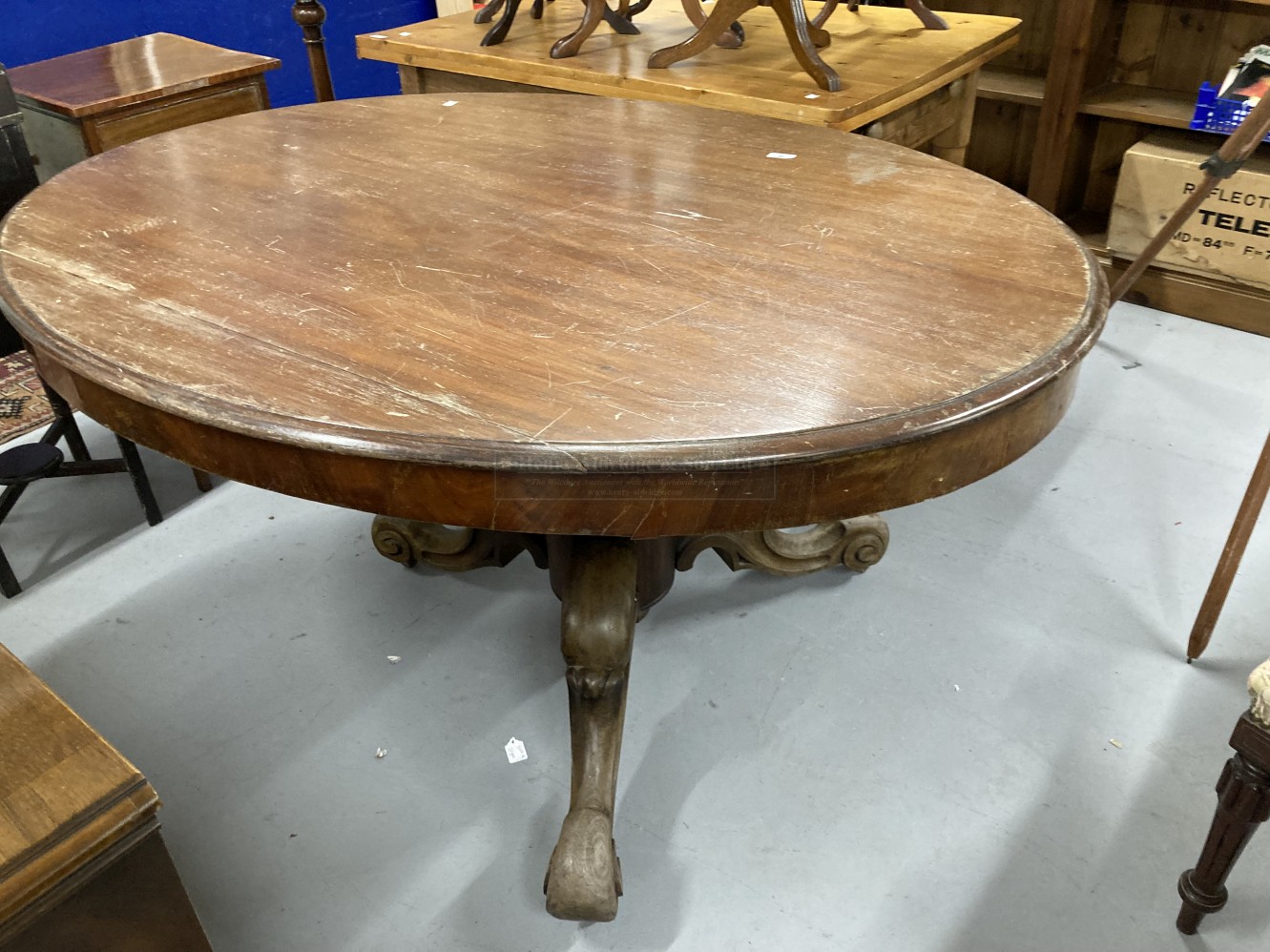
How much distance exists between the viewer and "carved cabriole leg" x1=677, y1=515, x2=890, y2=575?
1.78 m

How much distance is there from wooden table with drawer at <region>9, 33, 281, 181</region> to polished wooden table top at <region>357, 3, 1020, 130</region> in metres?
0.34

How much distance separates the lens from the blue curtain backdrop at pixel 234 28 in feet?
9.29

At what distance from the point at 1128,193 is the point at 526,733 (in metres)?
2.19

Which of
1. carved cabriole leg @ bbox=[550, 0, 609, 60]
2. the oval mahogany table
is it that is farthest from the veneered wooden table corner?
carved cabriole leg @ bbox=[550, 0, 609, 60]

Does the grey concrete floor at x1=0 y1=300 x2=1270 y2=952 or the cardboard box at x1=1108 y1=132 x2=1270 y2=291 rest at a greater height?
the cardboard box at x1=1108 y1=132 x2=1270 y2=291

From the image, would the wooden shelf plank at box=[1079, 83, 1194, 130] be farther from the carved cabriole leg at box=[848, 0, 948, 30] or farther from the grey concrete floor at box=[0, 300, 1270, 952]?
the grey concrete floor at box=[0, 300, 1270, 952]

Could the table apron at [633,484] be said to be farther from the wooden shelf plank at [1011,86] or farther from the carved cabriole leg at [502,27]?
the wooden shelf plank at [1011,86]

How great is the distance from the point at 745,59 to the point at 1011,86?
1264mm

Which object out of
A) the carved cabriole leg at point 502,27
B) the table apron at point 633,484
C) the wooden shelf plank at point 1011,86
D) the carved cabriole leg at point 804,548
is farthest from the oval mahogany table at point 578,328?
the wooden shelf plank at point 1011,86

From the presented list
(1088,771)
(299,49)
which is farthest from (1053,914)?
(299,49)

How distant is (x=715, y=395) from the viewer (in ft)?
2.95

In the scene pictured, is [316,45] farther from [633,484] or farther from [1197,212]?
[1197,212]

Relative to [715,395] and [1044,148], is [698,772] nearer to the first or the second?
[715,395]

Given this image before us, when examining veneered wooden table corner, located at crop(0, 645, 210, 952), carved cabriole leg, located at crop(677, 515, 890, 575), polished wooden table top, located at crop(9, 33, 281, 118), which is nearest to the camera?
veneered wooden table corner, located at crop(0, 645, 210, 952)
